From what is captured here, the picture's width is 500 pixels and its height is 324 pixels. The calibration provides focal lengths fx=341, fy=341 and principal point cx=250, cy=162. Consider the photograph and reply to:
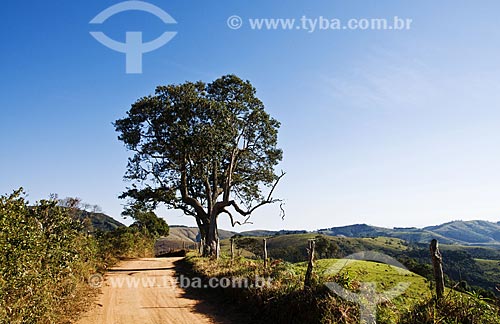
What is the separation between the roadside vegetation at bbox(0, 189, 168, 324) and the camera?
665 centimetres

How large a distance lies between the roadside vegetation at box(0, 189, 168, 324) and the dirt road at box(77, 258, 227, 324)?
737 millimetres

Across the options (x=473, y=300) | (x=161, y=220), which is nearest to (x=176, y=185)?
(x=473, y=300)

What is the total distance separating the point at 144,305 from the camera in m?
11.9

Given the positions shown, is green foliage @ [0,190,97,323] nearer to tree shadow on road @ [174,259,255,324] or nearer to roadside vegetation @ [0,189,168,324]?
roadside vegetation @ [0,189,168,324]

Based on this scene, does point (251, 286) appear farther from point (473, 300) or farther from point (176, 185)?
point (176, 185)

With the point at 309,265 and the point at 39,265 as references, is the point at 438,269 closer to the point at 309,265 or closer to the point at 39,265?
the point at 309,265

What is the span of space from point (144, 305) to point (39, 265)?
451 cm

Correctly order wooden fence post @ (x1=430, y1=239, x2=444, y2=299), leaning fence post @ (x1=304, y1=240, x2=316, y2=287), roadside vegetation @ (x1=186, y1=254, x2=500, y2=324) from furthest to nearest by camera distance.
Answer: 1. leaning fence post @ (x1=304, y1=240, x2=316, y2=287)
2. wooden fence post @ (x1=430, y1=239, x2=444, y2=299)
3. roadside vegetation @ (x1=186, y1=254, x2=500, y2=324)

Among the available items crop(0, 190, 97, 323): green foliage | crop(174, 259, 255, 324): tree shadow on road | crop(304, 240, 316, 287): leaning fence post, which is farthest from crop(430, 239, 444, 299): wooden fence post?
crop(0, 190, 97, 323): green foliage

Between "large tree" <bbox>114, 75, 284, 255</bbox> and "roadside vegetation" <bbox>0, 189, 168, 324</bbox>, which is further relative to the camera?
"large tree" <bbox>114, 75, 284, 255</bbox>

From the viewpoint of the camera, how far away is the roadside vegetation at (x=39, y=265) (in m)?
6.65

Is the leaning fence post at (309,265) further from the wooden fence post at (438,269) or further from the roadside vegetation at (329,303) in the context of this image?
the wooden fence post at (438,269)

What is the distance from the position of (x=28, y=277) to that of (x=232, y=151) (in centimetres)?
2078

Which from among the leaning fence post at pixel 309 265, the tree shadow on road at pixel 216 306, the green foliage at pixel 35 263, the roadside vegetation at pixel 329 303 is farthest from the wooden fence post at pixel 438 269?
the green foliage at pixel 35 263
